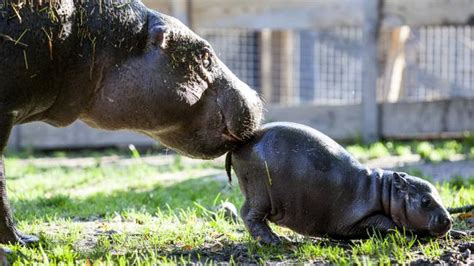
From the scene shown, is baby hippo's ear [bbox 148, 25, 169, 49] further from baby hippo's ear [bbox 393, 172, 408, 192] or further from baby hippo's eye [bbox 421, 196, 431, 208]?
Result: baby hippo's eye [bbox 421, 196, 431, 208]

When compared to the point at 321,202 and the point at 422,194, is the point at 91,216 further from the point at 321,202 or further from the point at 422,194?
the point at 422,194

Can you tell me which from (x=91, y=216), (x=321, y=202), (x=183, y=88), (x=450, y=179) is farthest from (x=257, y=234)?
(x=450, y=179)

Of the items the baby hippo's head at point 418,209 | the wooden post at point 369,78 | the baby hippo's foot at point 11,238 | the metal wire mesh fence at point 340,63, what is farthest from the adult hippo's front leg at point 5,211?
the metal wire mesh fence at point 340,63

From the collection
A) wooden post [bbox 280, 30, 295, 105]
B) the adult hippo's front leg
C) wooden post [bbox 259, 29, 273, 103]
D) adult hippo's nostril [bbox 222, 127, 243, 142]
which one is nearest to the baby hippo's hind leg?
Result: adult hippo's nostril [bbox 222, 127, 243, 142]

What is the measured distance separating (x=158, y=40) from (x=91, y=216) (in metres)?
1.67

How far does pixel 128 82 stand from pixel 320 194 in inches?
44.5

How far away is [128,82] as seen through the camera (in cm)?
461

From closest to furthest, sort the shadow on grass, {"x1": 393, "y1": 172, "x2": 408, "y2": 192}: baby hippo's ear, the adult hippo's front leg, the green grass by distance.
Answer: the green grass
the adult hippo's front leg
{"x1": 393, "y1": 172, "x2": 408, "y2": 192}: baby hippo's ear
the shadow on grass

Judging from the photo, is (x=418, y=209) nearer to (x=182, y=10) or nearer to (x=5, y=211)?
(x=5, y=211)

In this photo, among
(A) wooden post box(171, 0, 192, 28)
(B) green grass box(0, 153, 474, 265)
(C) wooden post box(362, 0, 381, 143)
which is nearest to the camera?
(B) green grass box(0, 153, 474, 265)

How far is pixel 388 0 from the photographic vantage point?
34.6 feet

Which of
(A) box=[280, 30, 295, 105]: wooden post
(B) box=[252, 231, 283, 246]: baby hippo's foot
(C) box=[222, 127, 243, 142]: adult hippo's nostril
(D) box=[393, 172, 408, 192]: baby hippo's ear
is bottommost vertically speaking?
(A) box=[280, 30, 295, 105]: wooden post

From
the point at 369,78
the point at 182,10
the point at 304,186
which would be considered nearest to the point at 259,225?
the point at 304,186

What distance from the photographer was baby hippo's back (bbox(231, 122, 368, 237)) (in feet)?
15.2
